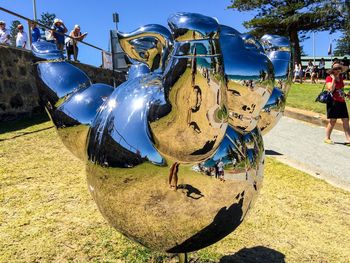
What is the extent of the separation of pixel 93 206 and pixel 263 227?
141 cm

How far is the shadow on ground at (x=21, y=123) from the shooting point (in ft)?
21.6

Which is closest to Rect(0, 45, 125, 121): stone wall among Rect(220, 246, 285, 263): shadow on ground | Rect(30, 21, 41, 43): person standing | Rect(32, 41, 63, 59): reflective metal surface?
Rect(30, 21, 41, 43): person standing

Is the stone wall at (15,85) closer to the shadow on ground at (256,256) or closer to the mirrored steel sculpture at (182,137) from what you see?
the shadow on ground at (256,256)

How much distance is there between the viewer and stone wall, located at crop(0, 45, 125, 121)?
7406mm

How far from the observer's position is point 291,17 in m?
30.4

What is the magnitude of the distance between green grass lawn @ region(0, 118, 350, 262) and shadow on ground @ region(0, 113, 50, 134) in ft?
7.16

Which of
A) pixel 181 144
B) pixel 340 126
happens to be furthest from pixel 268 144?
pixel 181 144

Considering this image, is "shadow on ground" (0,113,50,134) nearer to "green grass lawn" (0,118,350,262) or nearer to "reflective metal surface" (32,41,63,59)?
"green grass lawn" (0,118,350,262)

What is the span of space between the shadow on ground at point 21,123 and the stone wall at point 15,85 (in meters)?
0.18

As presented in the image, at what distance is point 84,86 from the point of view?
5.99ft

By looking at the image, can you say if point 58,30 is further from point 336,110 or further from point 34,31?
point 336,110

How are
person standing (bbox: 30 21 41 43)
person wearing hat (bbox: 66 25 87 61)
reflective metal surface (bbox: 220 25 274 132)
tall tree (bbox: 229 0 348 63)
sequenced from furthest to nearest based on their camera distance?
tall tree (bbox: 229 0 348 63) < person wearing hat (bbox: 66 25 87 61) < person standing (bbox: 30 21 41 43) < reflective metal surface (bbox: 220 25 274 132)

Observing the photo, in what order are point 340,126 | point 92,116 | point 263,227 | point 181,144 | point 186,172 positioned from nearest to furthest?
point 181,144 → point 186,172 → point 92,116 → point 263,227 → point 340,126

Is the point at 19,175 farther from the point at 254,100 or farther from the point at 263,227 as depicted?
the point at 254,100
